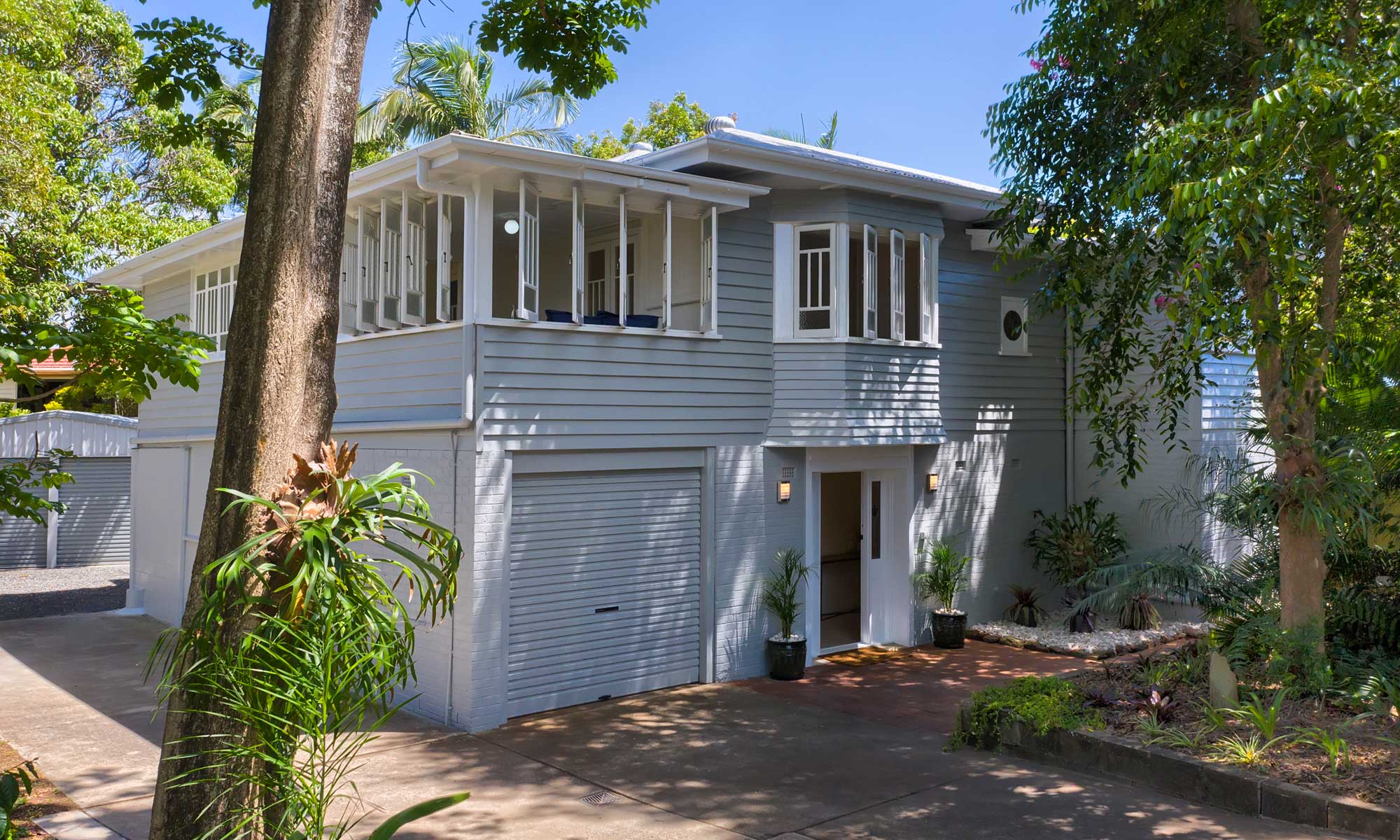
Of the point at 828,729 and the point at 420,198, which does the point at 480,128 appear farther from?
the point at 828,729

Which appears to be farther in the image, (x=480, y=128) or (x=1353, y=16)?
(x=480, y=128)

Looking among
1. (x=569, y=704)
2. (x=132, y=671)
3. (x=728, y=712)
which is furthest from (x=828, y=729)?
(x=132, y=671)

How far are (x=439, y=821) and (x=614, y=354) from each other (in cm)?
473

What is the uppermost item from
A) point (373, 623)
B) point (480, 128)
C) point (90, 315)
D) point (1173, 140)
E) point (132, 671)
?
point (480, 128)

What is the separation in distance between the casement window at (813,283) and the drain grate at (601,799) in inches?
224

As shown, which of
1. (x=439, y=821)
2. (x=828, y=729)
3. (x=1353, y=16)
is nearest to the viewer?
(x=439, y=821)

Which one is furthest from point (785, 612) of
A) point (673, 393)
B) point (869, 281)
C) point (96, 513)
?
point (96, 513)

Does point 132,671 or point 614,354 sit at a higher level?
point 614,354

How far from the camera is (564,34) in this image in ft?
26.2

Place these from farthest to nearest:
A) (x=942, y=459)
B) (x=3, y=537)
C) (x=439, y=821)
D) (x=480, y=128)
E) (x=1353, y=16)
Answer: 1. (x=480, y=128)
2. (x=3, y=537)
3. (x=942, y=459)
4. (x=1353, y=16)
5. (x=439, y=821)

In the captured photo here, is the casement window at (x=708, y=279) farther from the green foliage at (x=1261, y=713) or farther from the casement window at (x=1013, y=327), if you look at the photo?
the green foliage at (x=1261, y=713)

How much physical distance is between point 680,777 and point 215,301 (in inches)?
405

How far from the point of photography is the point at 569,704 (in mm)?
9844

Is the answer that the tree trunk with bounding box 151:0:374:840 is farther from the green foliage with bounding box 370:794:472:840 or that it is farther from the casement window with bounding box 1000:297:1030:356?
the casement window with bounding box 1000:297:1030:356
